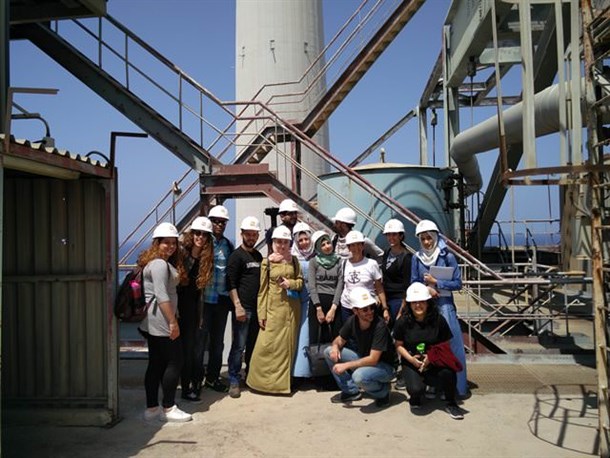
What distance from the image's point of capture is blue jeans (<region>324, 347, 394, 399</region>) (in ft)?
16.4

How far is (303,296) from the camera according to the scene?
571cm

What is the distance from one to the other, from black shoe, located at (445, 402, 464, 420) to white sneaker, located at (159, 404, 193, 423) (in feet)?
7.93

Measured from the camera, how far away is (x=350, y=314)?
215 inches

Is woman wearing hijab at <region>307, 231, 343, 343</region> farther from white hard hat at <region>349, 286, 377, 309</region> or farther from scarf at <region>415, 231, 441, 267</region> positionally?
scarf at <region>415, 231, 441, 267</region>

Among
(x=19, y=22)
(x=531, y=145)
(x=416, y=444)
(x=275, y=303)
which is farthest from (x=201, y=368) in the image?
(x=19, y=22)

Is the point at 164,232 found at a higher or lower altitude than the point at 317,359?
higher

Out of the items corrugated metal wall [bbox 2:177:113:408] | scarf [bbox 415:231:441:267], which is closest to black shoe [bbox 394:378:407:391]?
scarf [bbox 415:231:441:267]

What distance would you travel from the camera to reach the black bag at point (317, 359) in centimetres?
552

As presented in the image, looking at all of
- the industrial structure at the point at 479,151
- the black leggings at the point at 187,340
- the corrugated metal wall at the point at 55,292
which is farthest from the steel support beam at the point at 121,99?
the black leggings at the point at 187,340

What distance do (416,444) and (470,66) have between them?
12000 mm

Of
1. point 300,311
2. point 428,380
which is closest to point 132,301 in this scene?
point 300,311

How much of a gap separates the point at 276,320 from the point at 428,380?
64.8 inches

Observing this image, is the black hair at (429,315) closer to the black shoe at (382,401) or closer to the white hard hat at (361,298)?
the white hard hat at (361,298)

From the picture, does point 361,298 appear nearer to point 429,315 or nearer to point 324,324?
point 429,315
